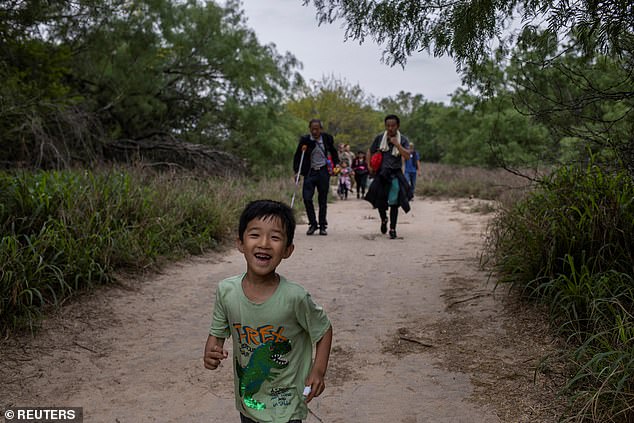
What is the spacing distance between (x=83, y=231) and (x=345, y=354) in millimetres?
2959

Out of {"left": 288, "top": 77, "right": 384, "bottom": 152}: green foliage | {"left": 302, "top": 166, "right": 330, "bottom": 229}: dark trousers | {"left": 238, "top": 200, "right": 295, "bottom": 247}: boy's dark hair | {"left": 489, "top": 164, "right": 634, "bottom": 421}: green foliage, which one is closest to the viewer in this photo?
{"left": 238, "top": 200, "right": 295, "bottom": 247}: boy's dark hair

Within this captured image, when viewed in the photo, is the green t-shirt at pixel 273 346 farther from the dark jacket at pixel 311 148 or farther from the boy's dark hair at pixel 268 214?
the dark jacket at pixel 311 148

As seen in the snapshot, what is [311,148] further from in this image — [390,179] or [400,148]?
[400,148]

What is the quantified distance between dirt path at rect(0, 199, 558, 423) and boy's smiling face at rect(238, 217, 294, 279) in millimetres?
1319

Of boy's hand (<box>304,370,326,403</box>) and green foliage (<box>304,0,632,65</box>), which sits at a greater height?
green foliage (<box>304,0,632,65</box>)

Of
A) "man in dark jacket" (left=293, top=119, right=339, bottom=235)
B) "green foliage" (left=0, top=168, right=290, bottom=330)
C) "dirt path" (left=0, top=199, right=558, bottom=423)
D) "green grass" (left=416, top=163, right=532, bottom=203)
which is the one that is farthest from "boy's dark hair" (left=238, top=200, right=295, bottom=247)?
"green grass" (left=416, top=163, right=532, bottom=203)

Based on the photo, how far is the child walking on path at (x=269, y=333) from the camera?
6.95 feet

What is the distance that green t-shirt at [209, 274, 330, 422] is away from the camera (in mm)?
2115

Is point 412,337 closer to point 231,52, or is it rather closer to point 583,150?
point 583,150

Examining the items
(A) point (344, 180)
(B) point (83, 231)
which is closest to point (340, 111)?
(A) point (344, 180)

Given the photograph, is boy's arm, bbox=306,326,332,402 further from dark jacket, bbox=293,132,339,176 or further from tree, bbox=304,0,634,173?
dark jacket, bbox=293,132,339,176

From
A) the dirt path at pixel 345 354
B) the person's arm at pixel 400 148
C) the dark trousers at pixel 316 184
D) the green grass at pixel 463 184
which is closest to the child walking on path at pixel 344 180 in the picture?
the green grass at pixel 463 184

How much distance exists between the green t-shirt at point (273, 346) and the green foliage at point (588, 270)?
1371 mm

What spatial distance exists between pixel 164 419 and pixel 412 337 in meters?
2.00
